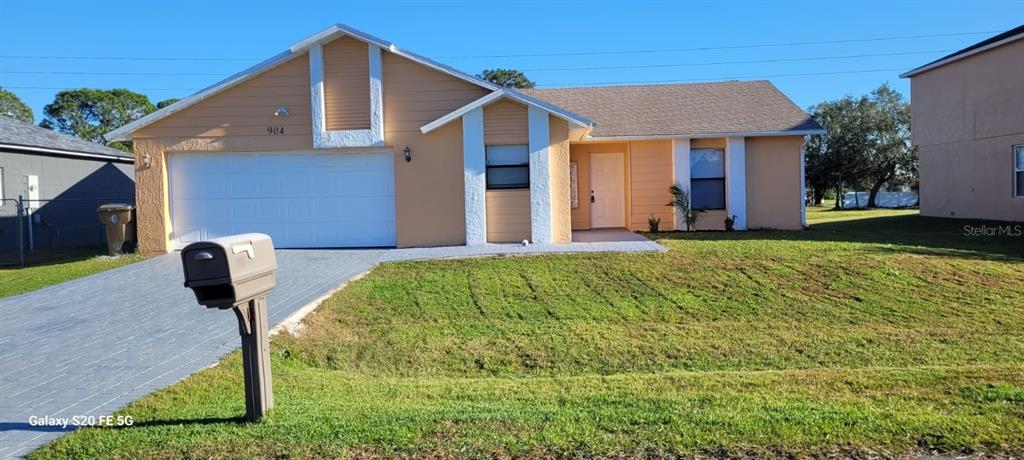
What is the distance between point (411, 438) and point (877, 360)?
19.3ft

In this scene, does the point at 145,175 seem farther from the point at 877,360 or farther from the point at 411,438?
the point at 877,360

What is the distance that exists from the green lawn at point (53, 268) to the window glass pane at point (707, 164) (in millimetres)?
13429

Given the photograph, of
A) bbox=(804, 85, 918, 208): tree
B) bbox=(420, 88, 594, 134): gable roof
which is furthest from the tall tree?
bbox=(420, 88, 594, 134): gable roof

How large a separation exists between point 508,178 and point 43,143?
14.0m

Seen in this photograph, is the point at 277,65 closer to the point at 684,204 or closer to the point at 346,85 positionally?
the point at 346,85

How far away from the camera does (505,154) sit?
15500 mm

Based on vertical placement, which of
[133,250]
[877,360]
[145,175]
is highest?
[145,175]

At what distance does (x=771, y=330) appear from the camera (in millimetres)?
9398

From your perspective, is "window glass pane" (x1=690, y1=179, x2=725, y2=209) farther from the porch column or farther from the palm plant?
the porch column

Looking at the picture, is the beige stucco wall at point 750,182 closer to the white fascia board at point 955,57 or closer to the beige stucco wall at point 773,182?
the beige stucco wall at point 773,182

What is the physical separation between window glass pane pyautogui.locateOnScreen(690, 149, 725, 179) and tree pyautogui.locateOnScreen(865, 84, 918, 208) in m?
26.3

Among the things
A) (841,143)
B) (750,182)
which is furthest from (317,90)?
(841,143)

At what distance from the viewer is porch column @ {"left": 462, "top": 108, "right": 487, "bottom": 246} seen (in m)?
15.3

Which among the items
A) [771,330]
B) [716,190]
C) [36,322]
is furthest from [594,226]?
[36,322]
